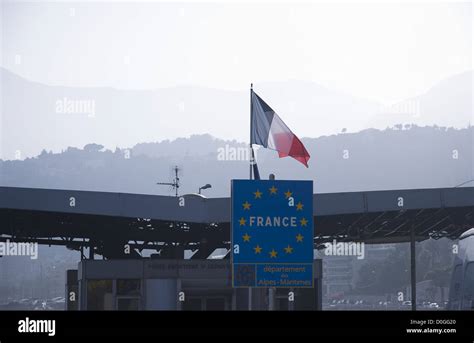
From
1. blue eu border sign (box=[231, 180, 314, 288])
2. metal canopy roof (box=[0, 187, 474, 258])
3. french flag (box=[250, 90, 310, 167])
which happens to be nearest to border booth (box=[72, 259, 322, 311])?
metal canopy roof (box=[0, 187, 474, 258])

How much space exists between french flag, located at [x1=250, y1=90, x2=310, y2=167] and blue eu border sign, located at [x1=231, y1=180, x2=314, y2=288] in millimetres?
7479

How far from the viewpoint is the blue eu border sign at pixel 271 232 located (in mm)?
22359

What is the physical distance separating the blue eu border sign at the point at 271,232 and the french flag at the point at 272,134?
7479mm

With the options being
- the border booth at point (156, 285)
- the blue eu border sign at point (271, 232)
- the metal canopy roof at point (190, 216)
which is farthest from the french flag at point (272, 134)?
the blue eu border sign at point (271, 232)

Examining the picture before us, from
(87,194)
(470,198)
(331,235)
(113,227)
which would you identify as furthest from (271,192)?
(331,235)

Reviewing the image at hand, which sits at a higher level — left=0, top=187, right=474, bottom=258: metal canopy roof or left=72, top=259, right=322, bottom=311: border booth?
left=0, top=187, right=474, bottom=258: metal canopy roof

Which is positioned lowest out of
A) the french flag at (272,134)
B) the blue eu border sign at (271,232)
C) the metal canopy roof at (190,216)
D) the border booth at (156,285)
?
the border booth at (156,285)

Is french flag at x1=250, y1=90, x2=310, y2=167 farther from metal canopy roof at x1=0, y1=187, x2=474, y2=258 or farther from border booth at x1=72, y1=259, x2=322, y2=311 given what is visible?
border booth at x1=72, y1=259, x2=322, y2=311

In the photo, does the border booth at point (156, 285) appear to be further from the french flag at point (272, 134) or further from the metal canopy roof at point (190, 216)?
the french flag at point (272, 134)

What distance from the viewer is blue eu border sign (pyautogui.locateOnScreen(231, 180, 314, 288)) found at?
2236 cm
